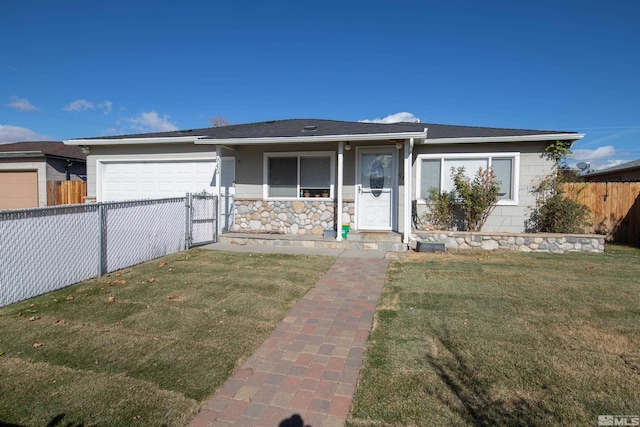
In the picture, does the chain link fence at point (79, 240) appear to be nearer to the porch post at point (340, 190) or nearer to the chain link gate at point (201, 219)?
the chain link gate at point (201, 219)

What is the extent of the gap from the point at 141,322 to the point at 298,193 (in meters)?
6.45

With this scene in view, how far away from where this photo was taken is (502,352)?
3.31 m

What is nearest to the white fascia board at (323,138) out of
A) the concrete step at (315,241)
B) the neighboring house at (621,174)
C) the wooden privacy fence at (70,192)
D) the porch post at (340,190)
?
the porch post at (340,190)

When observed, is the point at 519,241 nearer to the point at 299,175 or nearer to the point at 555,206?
the point at 555,206

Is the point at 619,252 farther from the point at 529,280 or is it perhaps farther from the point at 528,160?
the point at 529,280

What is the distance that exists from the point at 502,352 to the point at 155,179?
420 inches

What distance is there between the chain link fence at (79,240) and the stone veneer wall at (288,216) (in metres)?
2.26

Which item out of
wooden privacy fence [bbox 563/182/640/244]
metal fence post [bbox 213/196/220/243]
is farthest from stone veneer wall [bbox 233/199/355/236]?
wooden privacy fence [bbox 563/182/640/244]

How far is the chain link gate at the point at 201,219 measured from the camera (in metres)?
8.41

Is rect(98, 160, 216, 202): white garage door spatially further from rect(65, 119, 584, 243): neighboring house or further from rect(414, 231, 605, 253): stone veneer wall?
rect(414, 231, 605, 253): stone veneer wall

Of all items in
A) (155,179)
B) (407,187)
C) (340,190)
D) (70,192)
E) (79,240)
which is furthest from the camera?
(70,192)

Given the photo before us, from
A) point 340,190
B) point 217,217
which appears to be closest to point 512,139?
point 340,190

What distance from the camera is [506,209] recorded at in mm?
9625

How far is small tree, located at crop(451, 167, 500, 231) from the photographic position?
930cm
